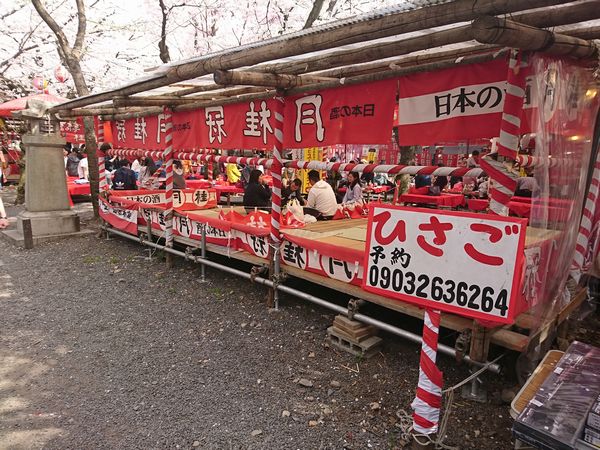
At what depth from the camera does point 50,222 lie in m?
10.6

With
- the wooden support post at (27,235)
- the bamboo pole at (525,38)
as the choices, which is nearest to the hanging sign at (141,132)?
the wooden support post at (27,235)

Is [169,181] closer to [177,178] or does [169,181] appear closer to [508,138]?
[177,178]

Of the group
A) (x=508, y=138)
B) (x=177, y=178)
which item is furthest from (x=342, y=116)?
→ (x=177, y=178)

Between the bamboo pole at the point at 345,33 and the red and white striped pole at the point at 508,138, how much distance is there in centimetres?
99

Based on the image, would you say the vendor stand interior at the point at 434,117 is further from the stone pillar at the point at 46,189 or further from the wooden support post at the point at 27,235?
the wooden support post at the point at 27,235

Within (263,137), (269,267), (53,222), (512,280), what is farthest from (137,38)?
(512,280)

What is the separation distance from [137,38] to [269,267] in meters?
24.1

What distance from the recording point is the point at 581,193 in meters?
4.75

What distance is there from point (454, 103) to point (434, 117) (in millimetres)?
282

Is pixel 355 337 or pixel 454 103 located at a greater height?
pixel 454 103

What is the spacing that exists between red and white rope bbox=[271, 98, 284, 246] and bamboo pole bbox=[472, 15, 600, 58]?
358cm

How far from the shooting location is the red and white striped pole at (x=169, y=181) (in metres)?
8.34

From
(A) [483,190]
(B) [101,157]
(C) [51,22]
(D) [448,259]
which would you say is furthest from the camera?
(A) [483,190]

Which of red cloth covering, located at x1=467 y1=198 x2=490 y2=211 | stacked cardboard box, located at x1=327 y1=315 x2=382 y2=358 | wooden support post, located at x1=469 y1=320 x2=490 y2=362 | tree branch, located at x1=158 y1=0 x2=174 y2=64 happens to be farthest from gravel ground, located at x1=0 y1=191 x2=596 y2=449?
tree branch, located at x1=158 y1=0 x2=174 y2=64
